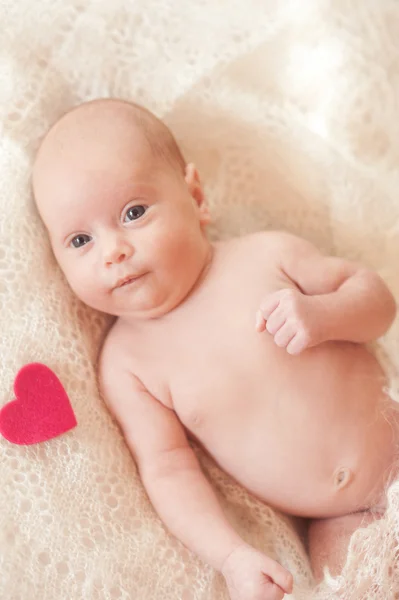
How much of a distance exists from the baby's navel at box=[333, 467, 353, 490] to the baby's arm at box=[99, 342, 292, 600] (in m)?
0.17

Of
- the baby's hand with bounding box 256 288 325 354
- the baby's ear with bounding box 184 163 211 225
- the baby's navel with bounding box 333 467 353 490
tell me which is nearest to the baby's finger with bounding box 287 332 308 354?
the baby's hand with bounding box 256 288 325 354

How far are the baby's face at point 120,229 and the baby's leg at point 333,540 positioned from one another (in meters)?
0.43

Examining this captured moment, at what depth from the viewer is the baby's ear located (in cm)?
132

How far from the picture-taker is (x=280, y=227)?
1479 mm

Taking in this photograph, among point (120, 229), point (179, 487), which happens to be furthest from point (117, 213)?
point (179, 487)

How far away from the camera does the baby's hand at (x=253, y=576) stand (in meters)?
1.05

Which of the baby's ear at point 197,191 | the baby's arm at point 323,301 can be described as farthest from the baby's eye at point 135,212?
the baby's arm at point 323,301

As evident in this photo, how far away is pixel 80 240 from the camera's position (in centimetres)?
124

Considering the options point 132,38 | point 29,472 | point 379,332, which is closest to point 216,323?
point 379,332

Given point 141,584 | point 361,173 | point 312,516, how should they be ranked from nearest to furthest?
point 141,584
point 312,516
point 361,173

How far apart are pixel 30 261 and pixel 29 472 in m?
0.34

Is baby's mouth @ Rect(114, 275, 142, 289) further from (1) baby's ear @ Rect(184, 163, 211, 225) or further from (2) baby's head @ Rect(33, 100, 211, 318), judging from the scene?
(1) baby's ear @ Rect(184, 163, 211, 225)

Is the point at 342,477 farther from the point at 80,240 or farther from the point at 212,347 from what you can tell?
the point at 80,240

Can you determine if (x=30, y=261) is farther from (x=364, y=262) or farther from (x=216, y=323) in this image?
(x=364, y=262)
